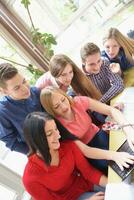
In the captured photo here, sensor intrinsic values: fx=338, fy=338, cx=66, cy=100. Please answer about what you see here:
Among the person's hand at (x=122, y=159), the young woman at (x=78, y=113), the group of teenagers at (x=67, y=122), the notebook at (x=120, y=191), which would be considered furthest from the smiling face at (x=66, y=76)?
the notebook at (x=120, y=191)

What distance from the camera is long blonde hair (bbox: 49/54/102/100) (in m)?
1.96

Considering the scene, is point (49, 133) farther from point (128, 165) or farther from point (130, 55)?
point (130, 55)

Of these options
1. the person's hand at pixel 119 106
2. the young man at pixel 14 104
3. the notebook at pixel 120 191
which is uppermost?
the young man at pixel 14 104

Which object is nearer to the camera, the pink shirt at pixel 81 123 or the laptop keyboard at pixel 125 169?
the laptop keyboard at pixel 125 169

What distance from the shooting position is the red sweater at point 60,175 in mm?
1611

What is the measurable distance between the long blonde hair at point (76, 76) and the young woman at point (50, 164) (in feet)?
1.39

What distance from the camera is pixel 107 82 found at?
7.27 feet

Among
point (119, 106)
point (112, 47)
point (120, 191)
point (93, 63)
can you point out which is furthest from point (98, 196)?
point (112, 47)

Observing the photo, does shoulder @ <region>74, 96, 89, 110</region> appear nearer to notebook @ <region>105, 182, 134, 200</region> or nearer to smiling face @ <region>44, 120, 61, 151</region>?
smiling face @ <region>44, 120, 61, 151</region>

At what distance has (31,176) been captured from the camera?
1606 mm

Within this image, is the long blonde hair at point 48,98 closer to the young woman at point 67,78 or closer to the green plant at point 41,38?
the young woman at point 67,78

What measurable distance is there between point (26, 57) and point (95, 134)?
1547 mm

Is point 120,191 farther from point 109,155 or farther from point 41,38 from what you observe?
point 41,38

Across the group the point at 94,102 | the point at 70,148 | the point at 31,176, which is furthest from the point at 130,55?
the point at 31,176
